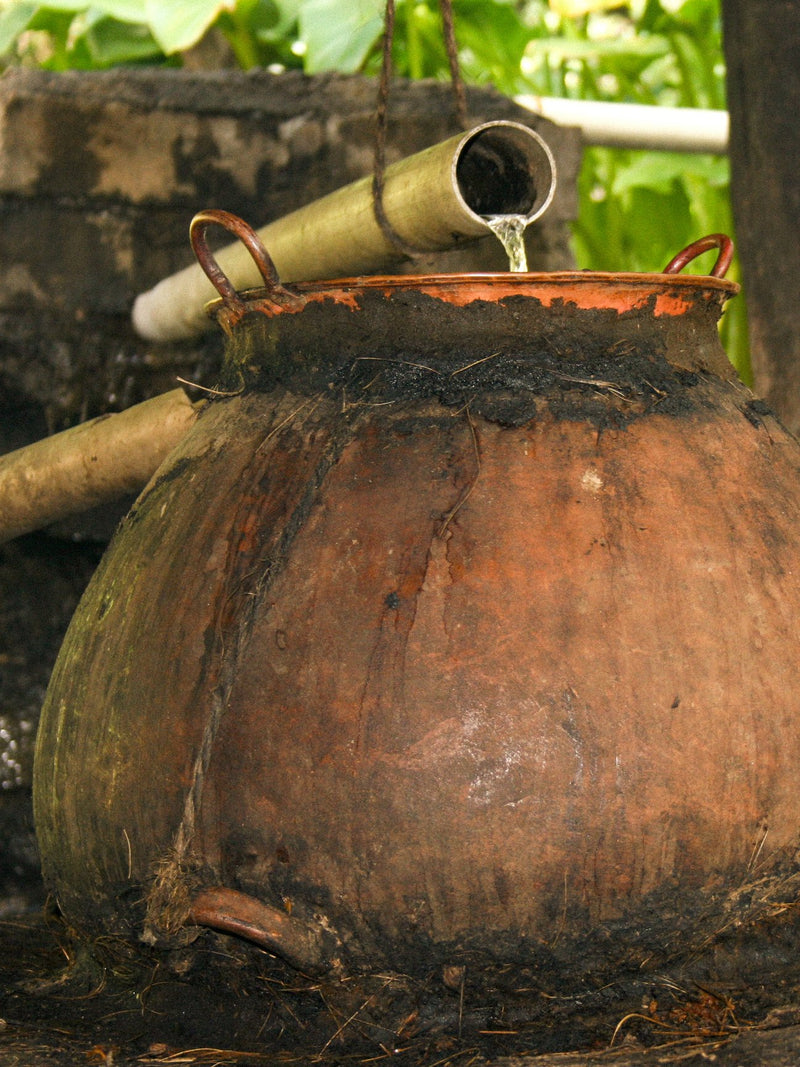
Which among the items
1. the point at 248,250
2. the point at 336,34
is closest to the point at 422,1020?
Result: the point at 248,250

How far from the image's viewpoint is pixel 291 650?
155 cm

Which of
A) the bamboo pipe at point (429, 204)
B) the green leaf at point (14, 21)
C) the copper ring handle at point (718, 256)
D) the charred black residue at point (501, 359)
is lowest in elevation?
the charred black residue at point (501, 359)

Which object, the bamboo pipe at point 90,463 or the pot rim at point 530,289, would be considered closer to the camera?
the pot rim at point 530,289

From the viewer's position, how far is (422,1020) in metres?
1.56

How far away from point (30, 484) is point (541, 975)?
1.56 meters

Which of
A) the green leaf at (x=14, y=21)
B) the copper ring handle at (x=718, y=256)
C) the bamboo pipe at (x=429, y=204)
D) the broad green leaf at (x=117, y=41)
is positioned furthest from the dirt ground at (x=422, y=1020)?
the green leaf at (x=14, y=21)

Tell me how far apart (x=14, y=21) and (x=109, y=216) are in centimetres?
174

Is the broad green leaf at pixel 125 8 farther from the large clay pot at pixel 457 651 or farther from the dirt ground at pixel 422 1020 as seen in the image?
the dirt ground at pixel 422 1020

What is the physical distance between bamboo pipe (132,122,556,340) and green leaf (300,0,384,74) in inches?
70.1

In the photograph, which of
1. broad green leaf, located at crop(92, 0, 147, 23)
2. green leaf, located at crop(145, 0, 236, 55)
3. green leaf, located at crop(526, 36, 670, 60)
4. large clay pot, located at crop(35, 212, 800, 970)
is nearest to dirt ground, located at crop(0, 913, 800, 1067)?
large clay pot, located at crop(35, 212, 800, 970)

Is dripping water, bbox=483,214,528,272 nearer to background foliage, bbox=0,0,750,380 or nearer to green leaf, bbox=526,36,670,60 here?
background foliage, bbox=0,0,750,380

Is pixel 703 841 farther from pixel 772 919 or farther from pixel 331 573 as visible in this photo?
pixel 331 573

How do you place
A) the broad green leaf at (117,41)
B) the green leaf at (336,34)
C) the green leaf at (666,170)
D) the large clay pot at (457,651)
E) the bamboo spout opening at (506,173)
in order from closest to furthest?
the large clay pot at (457,651) < the bamboo spout opening at (506,173) < the green leaf at (336,34) < the broad green leaf at (117,41) < the green leaf at (666,170)

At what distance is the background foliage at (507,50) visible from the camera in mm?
4062
